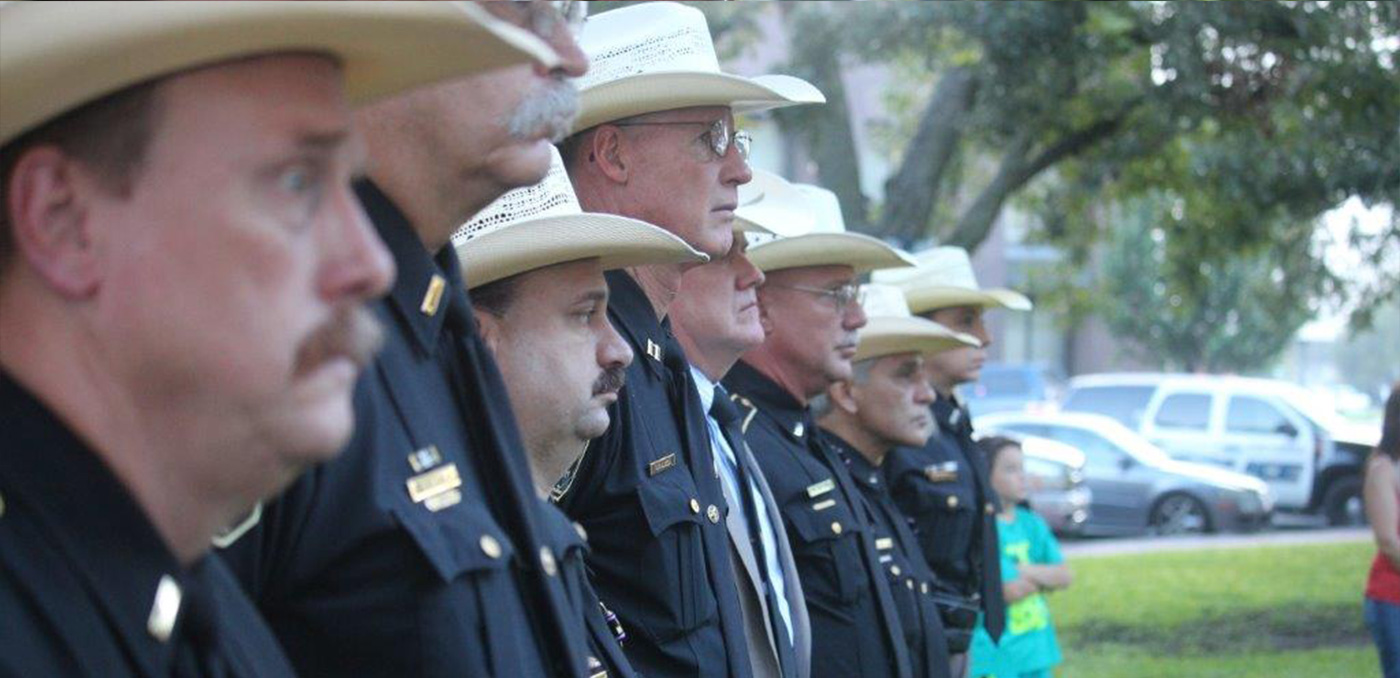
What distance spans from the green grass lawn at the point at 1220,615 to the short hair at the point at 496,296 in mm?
9456

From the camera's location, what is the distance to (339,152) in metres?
1.89

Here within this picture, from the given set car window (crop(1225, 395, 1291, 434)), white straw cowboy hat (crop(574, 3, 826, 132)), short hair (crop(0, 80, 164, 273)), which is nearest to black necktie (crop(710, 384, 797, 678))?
white straw cowboy hat (crop(574, 3, 826, 132))

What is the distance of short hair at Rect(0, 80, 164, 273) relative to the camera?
5.79 feet

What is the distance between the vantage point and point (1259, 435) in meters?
25.3

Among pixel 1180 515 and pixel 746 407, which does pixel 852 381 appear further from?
pixel 1180 515

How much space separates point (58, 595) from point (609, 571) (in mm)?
2251

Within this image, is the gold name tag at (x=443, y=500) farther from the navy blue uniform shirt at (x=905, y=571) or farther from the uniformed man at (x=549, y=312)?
the navy blue uniform shirt at (x=905, y=571)

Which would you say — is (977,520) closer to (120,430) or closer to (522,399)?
(522,399)

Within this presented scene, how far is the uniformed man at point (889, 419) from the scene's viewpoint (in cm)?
625

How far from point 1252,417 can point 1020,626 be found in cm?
1843

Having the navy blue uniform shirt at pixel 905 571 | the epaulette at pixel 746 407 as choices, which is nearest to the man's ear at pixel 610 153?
the epaulette at pixel 746 407

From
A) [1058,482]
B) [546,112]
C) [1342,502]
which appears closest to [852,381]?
[546,112]

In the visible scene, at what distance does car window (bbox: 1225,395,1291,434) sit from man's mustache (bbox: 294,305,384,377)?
24.5 m

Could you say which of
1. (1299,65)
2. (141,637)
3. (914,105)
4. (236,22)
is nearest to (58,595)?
(141,637)
